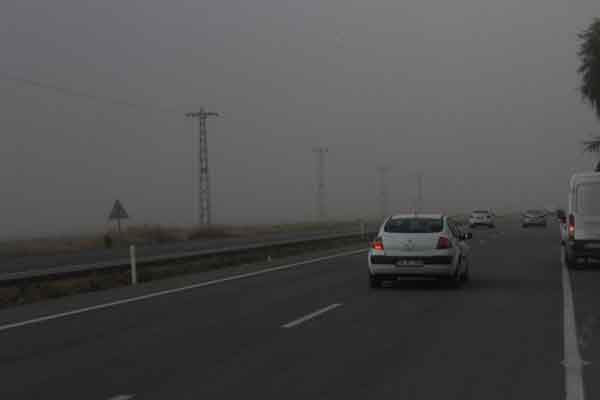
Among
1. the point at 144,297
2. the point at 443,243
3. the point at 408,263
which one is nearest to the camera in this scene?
the point at 144,297

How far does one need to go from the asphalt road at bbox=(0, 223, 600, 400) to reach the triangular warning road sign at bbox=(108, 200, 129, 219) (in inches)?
303

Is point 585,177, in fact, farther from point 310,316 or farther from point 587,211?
point 310,316

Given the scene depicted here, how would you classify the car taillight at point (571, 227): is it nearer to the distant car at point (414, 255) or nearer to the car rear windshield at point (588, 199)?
the car rear windshield at point (588, 199)

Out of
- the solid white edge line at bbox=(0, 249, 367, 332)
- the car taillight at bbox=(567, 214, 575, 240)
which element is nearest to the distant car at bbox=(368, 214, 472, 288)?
the solid white edge line at bbox=(0, 249, 367, 332)

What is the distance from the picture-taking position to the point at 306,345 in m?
9.25

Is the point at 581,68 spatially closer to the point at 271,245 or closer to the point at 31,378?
the point at 271,245

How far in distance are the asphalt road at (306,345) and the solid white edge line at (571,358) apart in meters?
0.09

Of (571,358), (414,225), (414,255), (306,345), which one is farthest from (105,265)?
(571,358)

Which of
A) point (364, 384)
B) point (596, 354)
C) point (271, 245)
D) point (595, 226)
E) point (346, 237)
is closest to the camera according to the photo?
point (364, 384)

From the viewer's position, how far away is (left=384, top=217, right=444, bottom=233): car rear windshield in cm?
1587

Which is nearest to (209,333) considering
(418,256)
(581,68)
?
(418,256)

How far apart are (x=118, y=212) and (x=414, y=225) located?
34.9 feet

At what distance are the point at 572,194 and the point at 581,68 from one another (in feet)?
80.7

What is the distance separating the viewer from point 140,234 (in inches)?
2002
